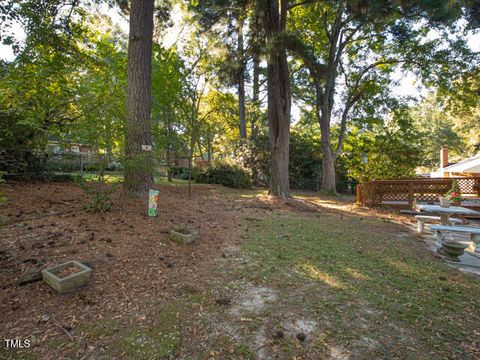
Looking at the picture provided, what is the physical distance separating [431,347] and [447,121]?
153 feet

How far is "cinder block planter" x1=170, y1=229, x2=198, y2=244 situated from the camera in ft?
11.7

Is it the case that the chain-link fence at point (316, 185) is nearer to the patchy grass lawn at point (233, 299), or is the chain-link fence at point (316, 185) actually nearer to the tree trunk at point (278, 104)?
the tree trunk at point (278, 104)

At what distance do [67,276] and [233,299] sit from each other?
62.8 inches

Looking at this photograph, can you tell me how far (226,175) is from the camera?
13.7 meters

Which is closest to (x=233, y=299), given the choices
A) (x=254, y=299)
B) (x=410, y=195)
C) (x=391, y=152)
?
(x=254, y=299)

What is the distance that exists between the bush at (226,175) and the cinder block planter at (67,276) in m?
11.1

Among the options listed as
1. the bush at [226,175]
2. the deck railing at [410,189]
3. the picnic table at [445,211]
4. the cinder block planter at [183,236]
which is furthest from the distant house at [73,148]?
the deck railing at [410,189]

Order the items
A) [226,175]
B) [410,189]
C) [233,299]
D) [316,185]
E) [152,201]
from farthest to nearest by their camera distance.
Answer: [316,185] → [226,175] → [410,189] → [152,201] → [233,299]

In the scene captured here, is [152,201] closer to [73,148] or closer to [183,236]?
[183,236]

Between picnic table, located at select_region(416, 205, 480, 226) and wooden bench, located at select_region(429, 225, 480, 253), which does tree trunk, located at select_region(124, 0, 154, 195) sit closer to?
wooden bench, located at select_region(429, 225, 480, 253)

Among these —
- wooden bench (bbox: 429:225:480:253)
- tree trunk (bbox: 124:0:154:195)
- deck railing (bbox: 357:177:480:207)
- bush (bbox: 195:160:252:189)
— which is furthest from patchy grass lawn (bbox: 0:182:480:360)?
bush (bbox: 195:160:252:189)

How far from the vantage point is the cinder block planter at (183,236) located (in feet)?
11.7

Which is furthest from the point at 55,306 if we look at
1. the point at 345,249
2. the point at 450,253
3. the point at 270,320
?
the point at 450,253

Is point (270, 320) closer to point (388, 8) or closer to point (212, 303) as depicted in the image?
point (212, 303)
